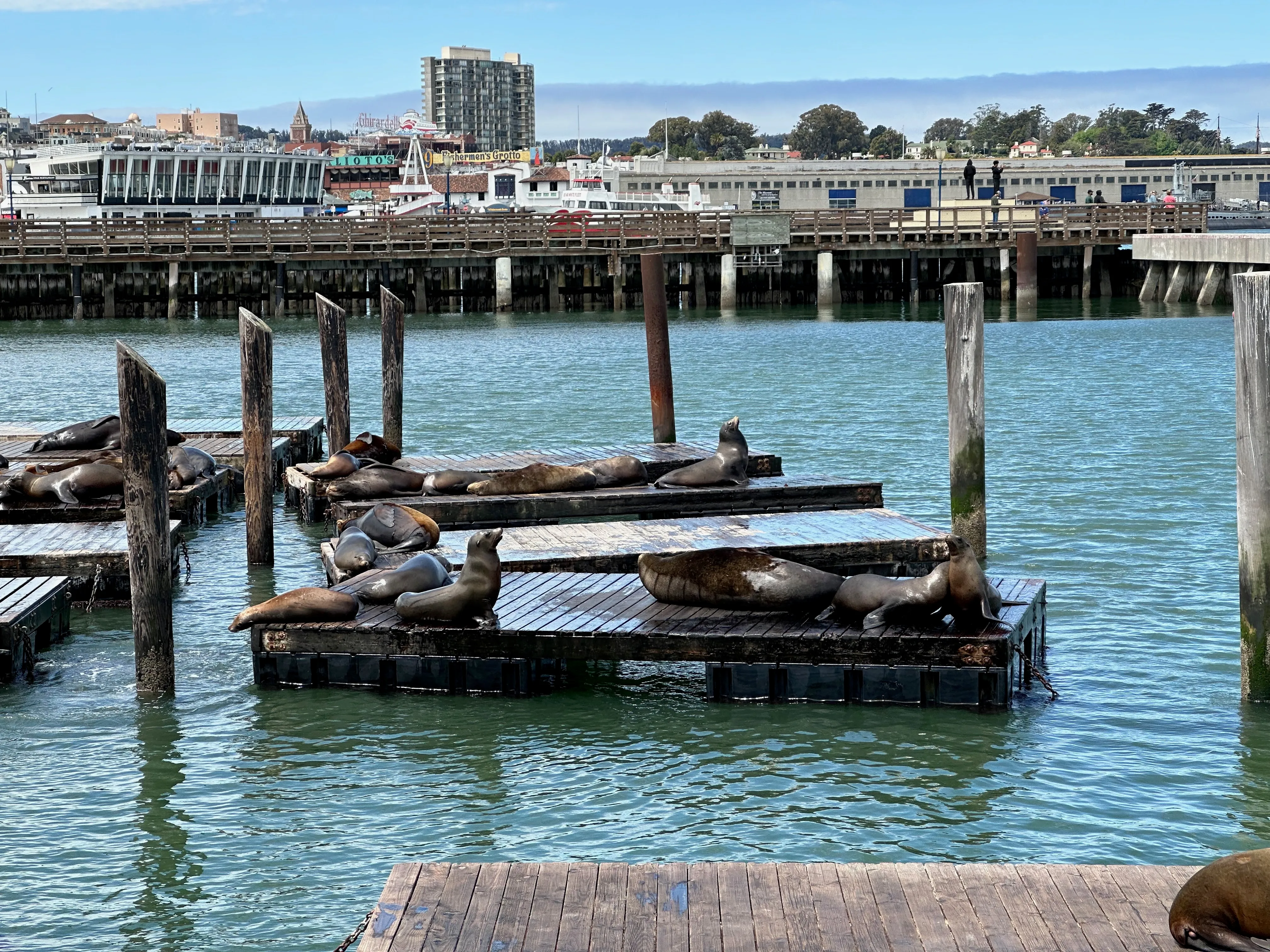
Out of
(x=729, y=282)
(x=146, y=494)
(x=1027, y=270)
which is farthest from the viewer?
(x=729, y=282)

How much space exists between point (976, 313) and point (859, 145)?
179 m

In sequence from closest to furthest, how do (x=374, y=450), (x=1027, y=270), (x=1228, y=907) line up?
(x=1228, y=907) → (x=374, y=450) → (x=1027, y=270)

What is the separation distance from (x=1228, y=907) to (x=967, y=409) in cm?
797

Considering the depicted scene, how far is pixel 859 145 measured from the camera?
186 metres

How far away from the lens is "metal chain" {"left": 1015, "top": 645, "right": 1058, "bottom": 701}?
31.1 feet

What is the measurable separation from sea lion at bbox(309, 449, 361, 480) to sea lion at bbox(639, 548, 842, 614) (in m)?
5.78

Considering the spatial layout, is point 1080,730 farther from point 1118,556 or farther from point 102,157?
point 102,157

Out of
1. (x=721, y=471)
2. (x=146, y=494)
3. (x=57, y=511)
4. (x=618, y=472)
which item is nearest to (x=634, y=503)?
(x=618, y=472)

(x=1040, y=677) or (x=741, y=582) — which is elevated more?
(x=741, y=582)

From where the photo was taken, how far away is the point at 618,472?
14.5m

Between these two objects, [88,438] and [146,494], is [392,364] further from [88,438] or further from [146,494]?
[146,494]

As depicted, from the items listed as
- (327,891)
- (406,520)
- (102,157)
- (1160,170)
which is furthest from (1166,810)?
(1160,170)

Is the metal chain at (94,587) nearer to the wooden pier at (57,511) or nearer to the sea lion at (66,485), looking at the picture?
the wooden pier at (57,511)

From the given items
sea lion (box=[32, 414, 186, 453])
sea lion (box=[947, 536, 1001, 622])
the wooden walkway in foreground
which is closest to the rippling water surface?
sea lion (box=[947, 536, 1001, 622])
